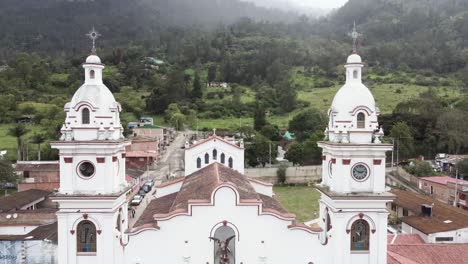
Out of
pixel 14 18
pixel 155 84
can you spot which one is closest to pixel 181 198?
pixel 155 84

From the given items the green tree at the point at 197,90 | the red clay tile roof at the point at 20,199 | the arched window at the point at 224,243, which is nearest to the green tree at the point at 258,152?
the red clay tile roof at the point at 20,199

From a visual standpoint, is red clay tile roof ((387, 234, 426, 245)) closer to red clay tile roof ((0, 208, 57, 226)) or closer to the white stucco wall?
the white stucco wall

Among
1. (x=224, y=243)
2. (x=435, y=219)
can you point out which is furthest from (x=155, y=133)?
(x=224, y=243)

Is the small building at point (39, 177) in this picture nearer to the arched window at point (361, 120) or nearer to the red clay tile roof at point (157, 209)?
the red clay tile roof at point (157, 209)

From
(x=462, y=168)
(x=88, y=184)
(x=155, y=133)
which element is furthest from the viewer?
(x=155, y=133)

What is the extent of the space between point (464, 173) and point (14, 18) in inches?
4991

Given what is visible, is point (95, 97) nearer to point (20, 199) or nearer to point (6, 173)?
point (20, 199)

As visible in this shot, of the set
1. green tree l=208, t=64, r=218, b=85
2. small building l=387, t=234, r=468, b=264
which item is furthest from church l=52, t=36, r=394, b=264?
green tree l=208, t=64, r=218, b=85

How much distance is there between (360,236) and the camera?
1730cm

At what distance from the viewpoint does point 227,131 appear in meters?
61.2

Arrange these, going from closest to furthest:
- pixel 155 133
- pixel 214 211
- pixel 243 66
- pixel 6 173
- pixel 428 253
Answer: pixel 214 211
pixel 428 253
pixel 6 173
pixel 155 133
pixel 243 66

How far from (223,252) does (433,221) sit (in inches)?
705

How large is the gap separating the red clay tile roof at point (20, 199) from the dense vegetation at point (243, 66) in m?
17.9

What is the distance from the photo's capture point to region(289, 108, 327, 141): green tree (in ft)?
198
